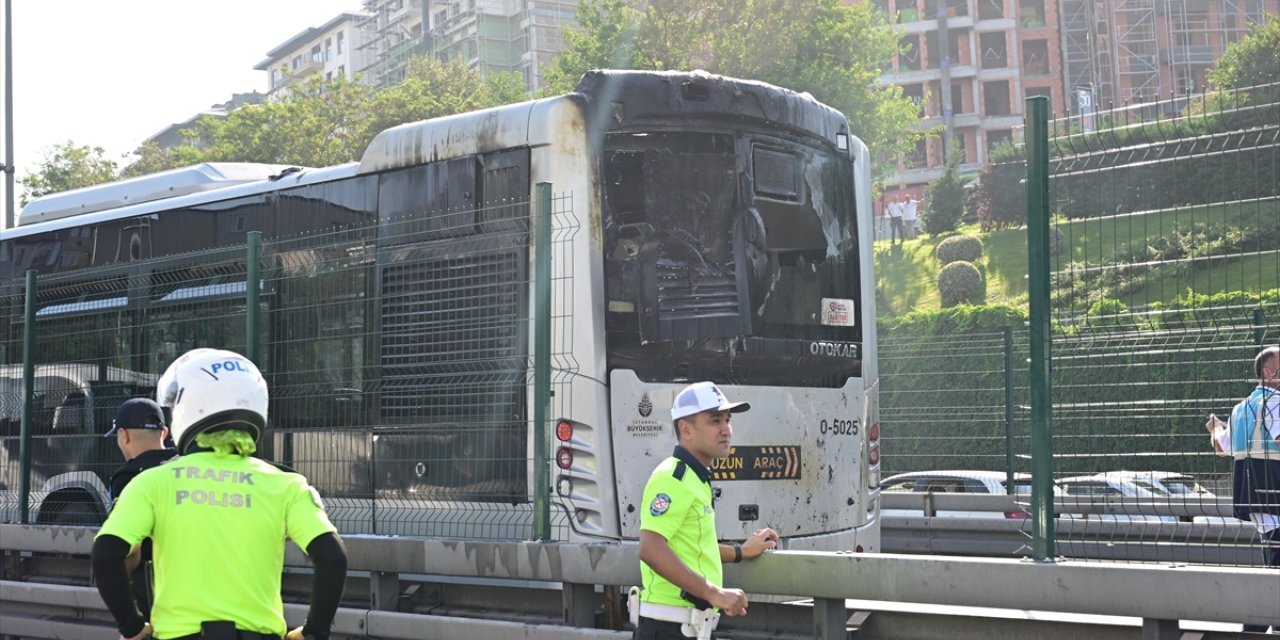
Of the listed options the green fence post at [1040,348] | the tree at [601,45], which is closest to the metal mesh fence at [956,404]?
the green fence post at [1040,348]

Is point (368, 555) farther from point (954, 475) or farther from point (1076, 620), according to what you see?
point (954, 475)

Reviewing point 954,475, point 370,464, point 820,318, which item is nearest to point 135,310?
point 370,464

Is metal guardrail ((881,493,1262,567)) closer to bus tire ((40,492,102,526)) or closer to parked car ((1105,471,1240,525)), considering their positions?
parked car ((1105,471,1240,525))

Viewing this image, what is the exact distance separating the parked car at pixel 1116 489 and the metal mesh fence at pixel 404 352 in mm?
2714

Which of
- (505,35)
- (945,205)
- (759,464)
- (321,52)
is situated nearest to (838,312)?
(759,464)

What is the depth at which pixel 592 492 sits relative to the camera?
29.5 ft

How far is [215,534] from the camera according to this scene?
181 inches

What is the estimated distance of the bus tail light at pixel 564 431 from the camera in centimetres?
900

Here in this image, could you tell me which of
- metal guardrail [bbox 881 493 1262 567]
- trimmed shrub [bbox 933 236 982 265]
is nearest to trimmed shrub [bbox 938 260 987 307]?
trimmed shrub [bbox 933 236 982 265]

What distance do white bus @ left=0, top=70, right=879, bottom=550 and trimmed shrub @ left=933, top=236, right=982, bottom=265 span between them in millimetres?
39392

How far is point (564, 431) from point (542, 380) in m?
1.27

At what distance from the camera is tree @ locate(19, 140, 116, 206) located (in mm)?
48875

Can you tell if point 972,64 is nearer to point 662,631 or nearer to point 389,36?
point 389,36

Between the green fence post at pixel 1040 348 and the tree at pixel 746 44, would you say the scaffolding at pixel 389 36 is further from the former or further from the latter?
the green fence post at pixel 1040 348
